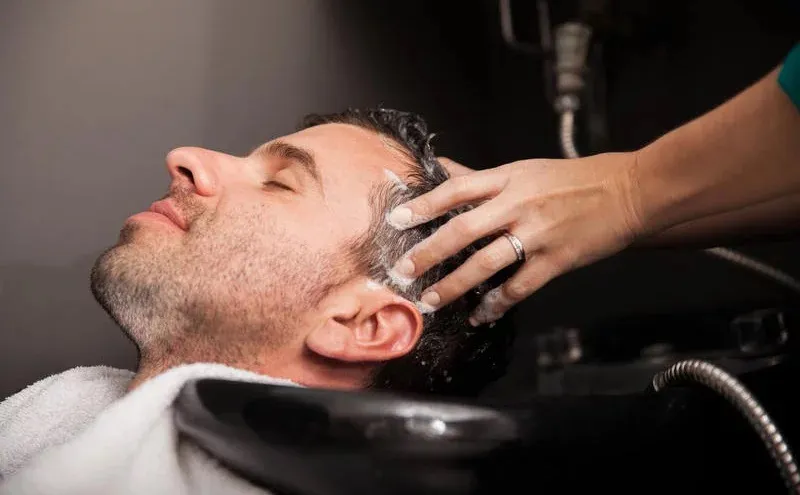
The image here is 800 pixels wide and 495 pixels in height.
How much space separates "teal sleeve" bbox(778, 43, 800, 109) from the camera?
0.73 m

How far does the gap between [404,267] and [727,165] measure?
1.43 ft

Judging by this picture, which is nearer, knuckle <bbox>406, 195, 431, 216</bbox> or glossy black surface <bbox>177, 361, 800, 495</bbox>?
glossy black surface <bbox>177, 361, 800, 495</bbox>

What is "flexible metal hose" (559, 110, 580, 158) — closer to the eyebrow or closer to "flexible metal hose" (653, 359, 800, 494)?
the eyebrow

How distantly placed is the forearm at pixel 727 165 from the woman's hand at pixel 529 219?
36 millimetres

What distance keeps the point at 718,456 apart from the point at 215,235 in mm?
683

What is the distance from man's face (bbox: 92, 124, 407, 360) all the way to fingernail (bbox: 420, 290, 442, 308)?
12cm

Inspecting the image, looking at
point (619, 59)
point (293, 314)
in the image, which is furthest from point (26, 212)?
point (619, 59)

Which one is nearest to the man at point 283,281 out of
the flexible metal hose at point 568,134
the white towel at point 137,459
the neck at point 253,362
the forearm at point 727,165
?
the neck at point 253,362

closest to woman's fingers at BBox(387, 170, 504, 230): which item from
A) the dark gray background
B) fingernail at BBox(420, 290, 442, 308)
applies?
fingernail at BBox(420, 290, 442, 308)

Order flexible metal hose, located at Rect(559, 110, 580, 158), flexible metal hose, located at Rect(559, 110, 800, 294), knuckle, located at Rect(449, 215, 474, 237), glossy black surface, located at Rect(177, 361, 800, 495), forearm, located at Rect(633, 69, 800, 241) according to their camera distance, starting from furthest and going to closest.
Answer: flexible metal hose, located at Rect(559, 110, 580, 158), flexible metal hose, located at Rect(559, 110, 800, 294), knuckle, located at Rect(449, 215, 474, 237), forearm, located at Rect(633, 69, 800, 241), glossy black surface, located at Rect(177, 361, 800, 495)

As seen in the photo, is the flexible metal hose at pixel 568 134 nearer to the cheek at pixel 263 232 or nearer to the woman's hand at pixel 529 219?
the woman's hand at pixel 529 219

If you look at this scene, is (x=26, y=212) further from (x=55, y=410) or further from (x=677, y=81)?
(x=677, y=81)

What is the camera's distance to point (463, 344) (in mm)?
1098

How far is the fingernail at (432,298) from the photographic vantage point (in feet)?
3.31
